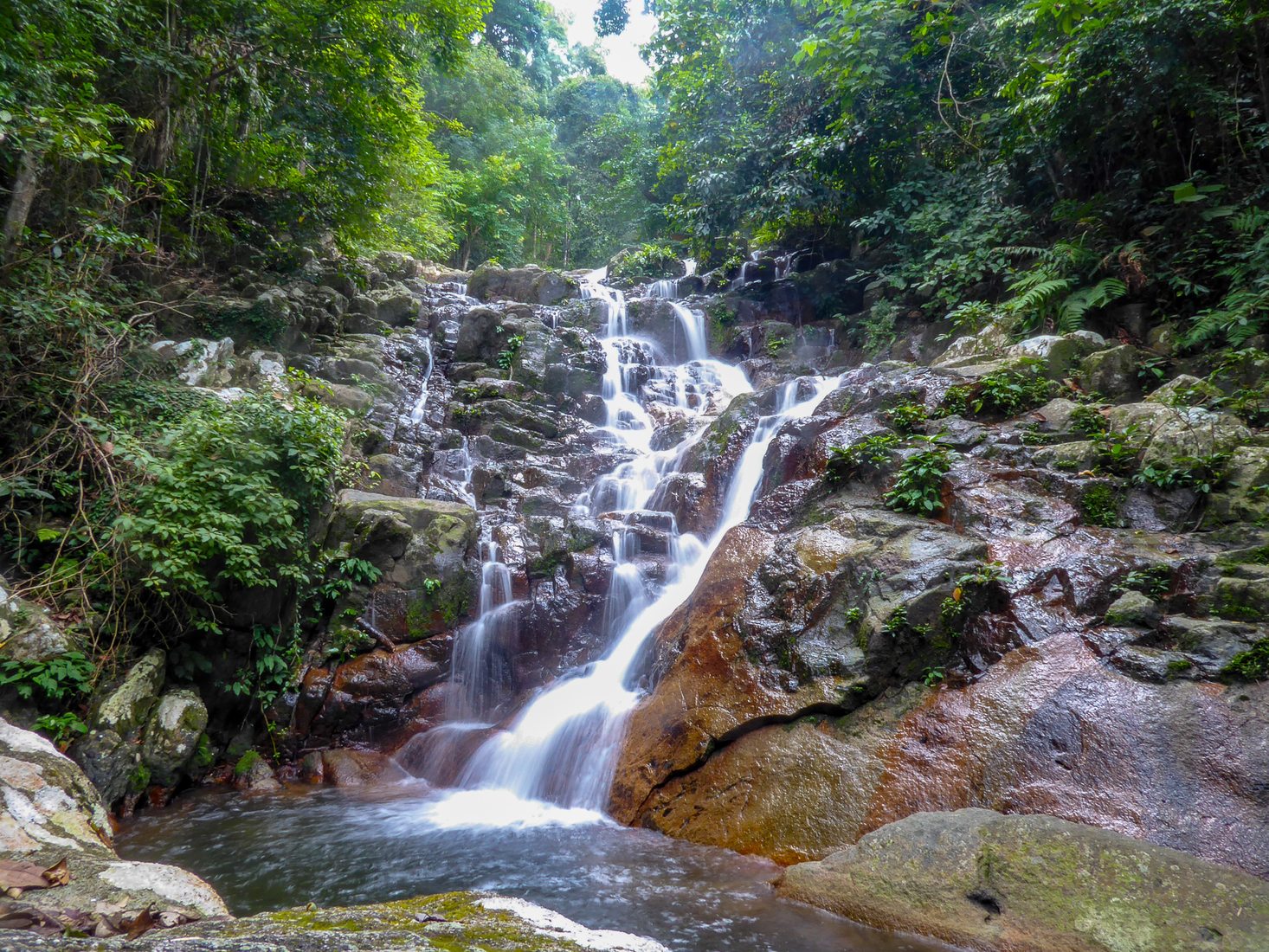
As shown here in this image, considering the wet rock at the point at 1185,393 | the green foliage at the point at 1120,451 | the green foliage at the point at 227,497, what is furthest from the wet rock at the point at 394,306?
the wet rock at the point at 1185,393

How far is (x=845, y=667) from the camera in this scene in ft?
18.6

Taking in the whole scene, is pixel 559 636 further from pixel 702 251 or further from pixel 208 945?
pixel 702 251

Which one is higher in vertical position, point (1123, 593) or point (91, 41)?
point (91, 41)

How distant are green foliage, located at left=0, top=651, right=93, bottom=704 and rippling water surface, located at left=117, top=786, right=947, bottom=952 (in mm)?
1397

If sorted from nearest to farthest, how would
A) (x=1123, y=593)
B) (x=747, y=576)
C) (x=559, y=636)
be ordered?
(x=1123, y=593), (x=747, y=576), (x=559, y=636)

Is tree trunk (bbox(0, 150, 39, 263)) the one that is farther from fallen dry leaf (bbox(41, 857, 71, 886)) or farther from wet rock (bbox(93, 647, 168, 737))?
fallen dry leaf (bbox(41, 857, 71, 886))

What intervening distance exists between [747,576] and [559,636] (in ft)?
Answer: 10.3

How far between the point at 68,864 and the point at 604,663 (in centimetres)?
567

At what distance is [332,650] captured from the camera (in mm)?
8234

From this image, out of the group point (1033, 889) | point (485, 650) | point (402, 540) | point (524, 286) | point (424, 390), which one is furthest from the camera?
point (524, 286)

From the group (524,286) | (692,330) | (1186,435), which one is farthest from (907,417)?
(524,286)

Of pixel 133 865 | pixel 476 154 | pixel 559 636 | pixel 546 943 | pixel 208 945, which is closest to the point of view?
pixel 208 945

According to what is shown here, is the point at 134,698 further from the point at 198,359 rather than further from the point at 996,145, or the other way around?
the point at 996,145

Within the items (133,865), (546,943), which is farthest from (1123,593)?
(133,865)
